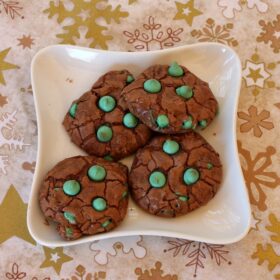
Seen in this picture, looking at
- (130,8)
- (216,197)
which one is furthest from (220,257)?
(130,8)

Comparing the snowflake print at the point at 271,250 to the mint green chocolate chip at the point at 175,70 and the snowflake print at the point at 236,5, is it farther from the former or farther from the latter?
the snowflake print at the point at 236,5

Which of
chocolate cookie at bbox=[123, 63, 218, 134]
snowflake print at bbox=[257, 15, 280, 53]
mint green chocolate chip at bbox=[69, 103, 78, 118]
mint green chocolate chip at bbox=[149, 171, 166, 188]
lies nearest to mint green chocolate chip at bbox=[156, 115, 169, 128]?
chocolate cookie at bbox=[123, 63, 218, 134]

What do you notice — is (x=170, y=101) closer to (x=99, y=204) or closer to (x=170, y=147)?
(x=170, y=147)

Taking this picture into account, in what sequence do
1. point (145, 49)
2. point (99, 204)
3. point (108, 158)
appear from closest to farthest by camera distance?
point (99, 204) → point (108, 158) → point (145, 49)

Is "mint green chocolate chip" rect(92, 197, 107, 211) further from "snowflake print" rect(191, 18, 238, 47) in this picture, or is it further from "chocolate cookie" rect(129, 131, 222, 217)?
"snowflake print" rect(191, 18, 238, 47)

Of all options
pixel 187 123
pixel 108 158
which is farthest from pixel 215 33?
pixel 108 158

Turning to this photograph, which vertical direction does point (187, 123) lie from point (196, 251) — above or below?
above

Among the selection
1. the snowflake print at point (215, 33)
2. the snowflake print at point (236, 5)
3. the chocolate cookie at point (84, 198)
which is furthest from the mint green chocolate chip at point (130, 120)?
the snowflake print at point (236, 5)

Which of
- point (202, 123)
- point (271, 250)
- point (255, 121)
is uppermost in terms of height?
point (202, 123)
